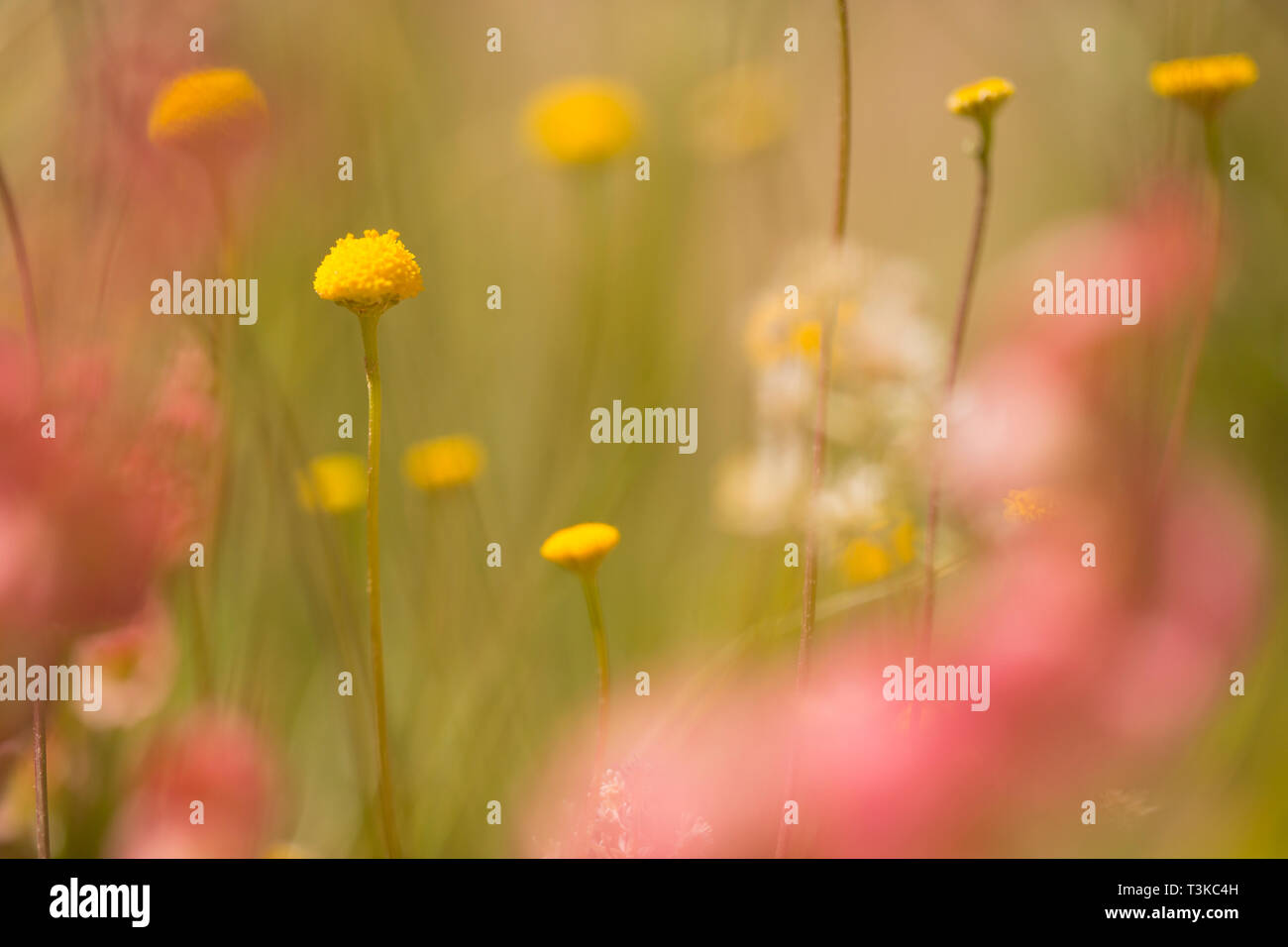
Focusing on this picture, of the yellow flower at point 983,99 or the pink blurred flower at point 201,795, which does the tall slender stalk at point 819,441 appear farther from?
the pink blurred flower at point 201,795

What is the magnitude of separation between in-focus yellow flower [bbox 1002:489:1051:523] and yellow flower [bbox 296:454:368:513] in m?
0.27

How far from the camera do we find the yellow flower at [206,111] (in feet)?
0.99

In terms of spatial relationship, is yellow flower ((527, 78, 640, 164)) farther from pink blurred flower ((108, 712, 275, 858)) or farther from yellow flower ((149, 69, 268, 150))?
pink blurred flower ((108, 712, 275, 858))

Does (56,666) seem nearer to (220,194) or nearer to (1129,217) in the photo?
(220,194)

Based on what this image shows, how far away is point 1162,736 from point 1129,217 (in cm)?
21

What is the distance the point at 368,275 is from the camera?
0.88ft

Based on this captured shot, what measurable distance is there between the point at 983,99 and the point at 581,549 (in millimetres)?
190

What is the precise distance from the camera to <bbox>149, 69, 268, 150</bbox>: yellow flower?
0.30 metres

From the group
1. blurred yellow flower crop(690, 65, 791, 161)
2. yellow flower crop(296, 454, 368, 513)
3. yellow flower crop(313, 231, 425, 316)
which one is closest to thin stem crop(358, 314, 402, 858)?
yellow flower crop(313, 231, 425, 316)

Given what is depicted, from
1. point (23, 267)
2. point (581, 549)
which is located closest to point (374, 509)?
point (581, 549)

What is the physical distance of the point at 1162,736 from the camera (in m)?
0.29

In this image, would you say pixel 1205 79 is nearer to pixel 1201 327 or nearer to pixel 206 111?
pixel 1201 327

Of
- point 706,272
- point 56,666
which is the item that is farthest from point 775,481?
point 56,666

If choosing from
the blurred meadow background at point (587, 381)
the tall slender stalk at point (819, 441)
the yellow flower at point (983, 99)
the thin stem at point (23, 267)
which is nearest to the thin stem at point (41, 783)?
the blurred meadow background at point (587, 381)
